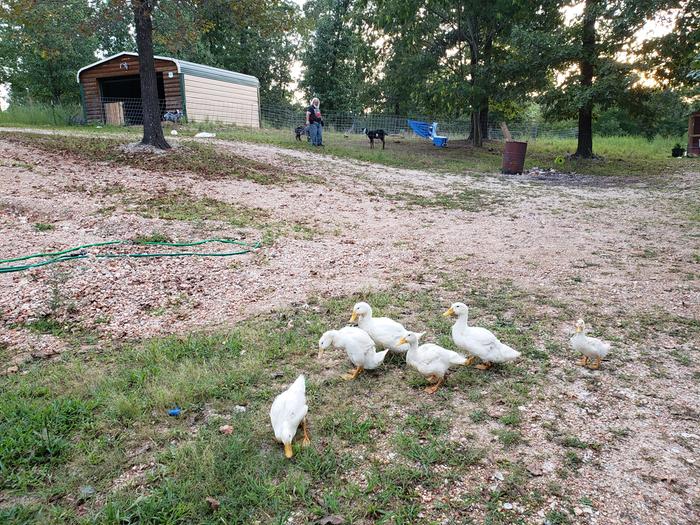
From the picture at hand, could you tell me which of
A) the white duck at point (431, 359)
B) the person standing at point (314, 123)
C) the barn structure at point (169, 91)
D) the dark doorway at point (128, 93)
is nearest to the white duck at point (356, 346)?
the white duck at point (431, 359)

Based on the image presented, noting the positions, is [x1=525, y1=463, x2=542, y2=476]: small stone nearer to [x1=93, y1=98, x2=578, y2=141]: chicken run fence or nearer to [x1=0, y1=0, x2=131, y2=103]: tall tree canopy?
[x1=0, y1=0, x2=131, y2=103]: tall tree canopy

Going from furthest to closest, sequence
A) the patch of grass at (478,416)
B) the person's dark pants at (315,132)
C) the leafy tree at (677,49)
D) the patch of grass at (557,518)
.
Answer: the person's dark pants at (315,132) → the leafy tree at (677,49) → the patch of grass at (478,416) → the patch of grass at (557,518)

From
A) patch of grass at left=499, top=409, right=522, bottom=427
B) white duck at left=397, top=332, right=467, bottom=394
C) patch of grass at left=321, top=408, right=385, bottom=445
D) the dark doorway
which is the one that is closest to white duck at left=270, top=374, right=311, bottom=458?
patch of grass at left=321, top=408, right=385, bottom=445

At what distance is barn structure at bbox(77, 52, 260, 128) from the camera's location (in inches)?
815

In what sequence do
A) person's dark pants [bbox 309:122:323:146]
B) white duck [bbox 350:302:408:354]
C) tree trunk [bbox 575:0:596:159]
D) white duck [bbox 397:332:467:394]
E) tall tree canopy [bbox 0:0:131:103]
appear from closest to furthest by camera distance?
1. white duck [bbox 397:332:467:394]
2. white duck [bbox 350:302:408:354]
3. tall tree canopy [bbox 0:0:131:103]
4. tree trunk [bbox 575:0:596:159]
5. person's dark pants [bbox 309:122:323:146]

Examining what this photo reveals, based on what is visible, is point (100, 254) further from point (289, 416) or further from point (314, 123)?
point (314, 123)

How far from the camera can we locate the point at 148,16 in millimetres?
10203

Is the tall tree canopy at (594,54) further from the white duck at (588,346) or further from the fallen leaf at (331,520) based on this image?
the fallen leaf at (331,520)

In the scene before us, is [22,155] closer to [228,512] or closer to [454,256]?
[454,256]

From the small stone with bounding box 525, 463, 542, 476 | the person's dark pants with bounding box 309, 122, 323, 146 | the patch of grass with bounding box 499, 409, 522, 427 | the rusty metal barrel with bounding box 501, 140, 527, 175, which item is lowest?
the small stone with bounding box 525, 463, 542, 476

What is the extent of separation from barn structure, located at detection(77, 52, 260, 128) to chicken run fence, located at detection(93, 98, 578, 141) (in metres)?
0.05

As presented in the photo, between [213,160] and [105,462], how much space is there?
9.56 metres

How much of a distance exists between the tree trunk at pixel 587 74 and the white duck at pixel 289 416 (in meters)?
14.5

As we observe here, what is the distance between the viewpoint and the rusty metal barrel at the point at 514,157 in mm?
13617
